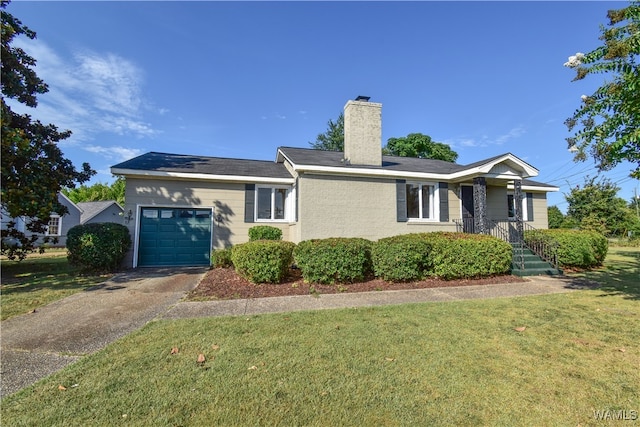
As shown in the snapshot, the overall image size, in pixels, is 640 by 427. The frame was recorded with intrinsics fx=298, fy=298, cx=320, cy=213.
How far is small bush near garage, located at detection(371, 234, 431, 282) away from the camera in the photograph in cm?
787

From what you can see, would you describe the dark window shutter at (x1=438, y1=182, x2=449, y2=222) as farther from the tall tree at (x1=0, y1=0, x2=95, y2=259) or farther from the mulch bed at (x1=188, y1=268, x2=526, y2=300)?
the tall tree at (x1=0, y1=0, x2=95, y2=259)

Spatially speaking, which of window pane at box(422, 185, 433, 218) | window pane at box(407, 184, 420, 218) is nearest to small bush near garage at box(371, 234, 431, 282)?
window pane at box(407, 184, 420, 218)

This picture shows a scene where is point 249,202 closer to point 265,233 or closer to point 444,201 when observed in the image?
point 265,233

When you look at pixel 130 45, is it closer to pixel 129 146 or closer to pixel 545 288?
pixel 129 146

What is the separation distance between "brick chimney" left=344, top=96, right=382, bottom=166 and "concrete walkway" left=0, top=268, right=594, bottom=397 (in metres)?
6.22

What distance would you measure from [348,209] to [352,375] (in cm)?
821

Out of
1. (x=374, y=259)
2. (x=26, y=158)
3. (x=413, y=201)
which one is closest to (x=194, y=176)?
(x=26, y=158)

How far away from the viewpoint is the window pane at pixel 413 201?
1215cm

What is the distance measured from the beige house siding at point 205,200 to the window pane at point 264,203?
0.39 m

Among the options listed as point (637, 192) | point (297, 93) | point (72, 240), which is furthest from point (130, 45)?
point (637, 192)

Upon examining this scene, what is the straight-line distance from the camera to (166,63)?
11.9 metres

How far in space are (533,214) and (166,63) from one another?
17735 mm

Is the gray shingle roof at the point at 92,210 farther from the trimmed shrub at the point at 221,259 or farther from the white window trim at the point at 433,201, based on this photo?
the white window trim at the point at 433,201

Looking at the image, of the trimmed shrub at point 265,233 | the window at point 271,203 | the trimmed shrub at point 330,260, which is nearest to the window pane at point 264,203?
the window at point 271,203
